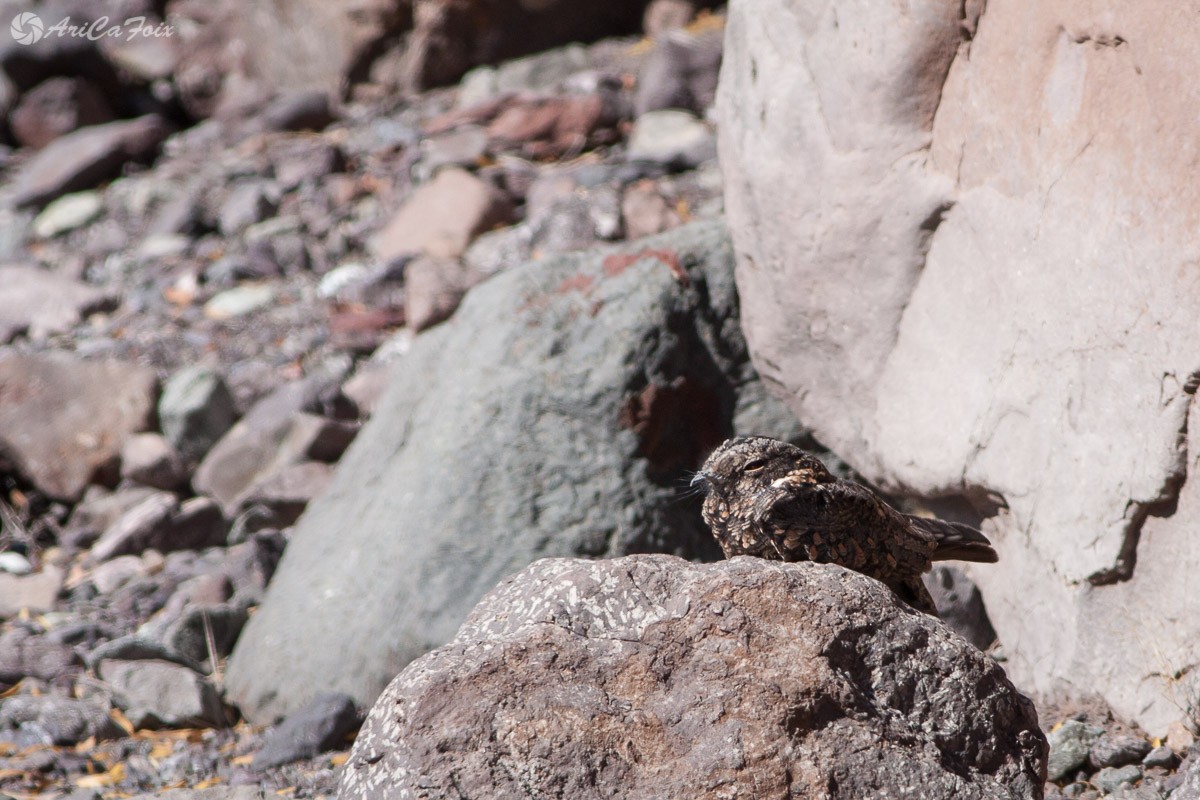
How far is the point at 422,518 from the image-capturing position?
5168 millimetres

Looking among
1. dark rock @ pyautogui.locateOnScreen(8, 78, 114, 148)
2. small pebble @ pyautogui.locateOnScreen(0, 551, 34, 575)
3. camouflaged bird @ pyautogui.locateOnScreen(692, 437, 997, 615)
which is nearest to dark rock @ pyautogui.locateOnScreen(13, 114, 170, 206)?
dark rock @ pyautogui.locateOnScreen(8, 78, 114, 148)

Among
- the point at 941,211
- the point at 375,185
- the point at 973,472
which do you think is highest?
the point at 941,211

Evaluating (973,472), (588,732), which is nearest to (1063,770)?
(973,472)

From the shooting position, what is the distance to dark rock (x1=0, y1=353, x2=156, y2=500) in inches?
296

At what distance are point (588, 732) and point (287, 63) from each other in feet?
33.9

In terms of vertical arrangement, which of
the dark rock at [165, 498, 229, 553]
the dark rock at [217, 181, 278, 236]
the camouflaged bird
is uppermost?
the camouflaged bird

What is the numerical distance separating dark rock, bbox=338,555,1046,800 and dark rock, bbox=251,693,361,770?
208 cm

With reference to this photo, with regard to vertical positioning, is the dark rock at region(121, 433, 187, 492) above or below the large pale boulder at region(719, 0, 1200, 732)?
below

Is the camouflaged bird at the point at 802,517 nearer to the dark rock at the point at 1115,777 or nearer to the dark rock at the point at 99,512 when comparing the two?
the dark rock at the point at 1115,777

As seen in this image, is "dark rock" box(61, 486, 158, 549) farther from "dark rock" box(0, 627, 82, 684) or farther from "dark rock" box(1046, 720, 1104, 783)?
"dark rock" box(1046, 720, 1104, 783)

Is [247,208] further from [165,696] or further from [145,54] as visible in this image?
[165,696]

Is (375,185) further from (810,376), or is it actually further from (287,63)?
(810,376)

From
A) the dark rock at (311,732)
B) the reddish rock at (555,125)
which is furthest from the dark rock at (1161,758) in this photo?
the reddish rock at (555,125)

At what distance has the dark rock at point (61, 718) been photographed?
5.15 metres
